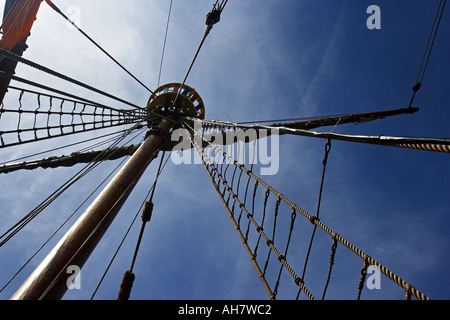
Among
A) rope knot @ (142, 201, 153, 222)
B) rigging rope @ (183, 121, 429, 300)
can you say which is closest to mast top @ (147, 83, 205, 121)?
rigging rope @ (183, 121, 429, 300)

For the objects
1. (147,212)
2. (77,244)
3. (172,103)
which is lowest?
(77,244)

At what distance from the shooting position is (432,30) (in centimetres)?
402

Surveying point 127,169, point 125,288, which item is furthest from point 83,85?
point 125,288

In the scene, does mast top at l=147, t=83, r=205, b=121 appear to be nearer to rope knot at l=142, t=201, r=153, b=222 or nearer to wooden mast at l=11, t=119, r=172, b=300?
wooden mast at l=11, t=119, r=172, b=300

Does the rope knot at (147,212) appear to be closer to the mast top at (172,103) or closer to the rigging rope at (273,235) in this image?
the rigging rope at (273,235)

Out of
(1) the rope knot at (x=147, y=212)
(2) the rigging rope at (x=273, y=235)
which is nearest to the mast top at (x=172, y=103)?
(2) the rigging rope at (x=273, y=235)

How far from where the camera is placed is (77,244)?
381cm

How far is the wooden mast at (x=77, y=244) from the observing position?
313 centimetres

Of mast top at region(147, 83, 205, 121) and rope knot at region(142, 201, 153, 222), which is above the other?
mast top at region(147, 83, 205, 121)

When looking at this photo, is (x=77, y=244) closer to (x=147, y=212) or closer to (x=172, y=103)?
(x=147, y=212)

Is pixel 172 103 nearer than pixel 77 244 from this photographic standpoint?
No

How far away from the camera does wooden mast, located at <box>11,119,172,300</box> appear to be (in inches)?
123

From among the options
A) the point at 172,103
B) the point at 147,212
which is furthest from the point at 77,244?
the point at 172,103
